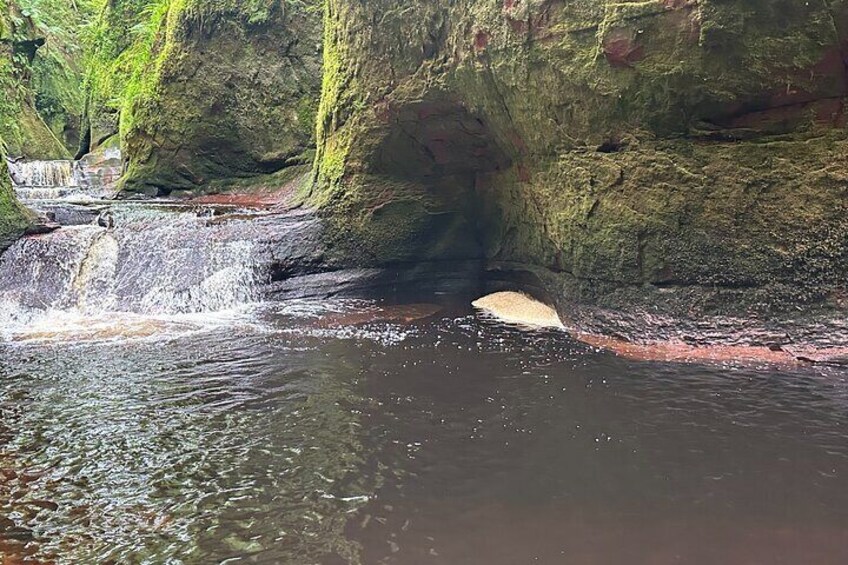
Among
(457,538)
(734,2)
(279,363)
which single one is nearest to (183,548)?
(457,538)

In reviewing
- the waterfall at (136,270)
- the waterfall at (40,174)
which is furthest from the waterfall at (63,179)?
the waterfall at (136,270)

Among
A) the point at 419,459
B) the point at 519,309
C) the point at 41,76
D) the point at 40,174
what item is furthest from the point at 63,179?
the point at 419,459

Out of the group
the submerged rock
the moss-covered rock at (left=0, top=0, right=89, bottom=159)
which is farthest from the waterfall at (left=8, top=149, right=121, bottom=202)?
the submerged rock

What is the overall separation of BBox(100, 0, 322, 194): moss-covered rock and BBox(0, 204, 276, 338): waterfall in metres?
6.08

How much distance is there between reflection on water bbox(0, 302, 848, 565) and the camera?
3.64 m

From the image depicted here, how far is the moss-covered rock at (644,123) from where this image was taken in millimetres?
6570

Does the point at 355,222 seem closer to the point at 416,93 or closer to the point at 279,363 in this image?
the point at 416,93

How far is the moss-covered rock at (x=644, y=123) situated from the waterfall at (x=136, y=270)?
3.08 metres

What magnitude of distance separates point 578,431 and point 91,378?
4.59 metres

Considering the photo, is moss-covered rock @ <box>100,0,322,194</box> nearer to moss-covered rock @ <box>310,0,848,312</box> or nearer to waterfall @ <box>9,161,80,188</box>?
waterfall @ <box>9,161,80,188</box>

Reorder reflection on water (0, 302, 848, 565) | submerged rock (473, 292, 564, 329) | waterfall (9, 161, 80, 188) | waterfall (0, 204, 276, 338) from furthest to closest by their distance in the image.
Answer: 1. waterfall (9, 161, 80, 188)
2. waterfall (0, 204, 276, 338)
3. submerged rock (473, 292, 564, 329)
4. reflection on water (0, 302, 848, 565)

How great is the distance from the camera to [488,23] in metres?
8.39

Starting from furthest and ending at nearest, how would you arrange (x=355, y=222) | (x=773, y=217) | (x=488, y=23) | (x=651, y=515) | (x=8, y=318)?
(x=355, y=222)
(x=8, y=318)
(x=488, y=23)
(x=773, y=217)
(x=651, y=515)

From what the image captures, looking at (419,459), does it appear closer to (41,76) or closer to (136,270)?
(136,270)
